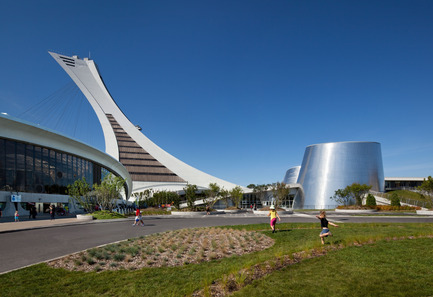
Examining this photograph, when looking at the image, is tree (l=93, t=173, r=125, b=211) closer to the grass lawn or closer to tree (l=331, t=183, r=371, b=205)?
the grass lawn

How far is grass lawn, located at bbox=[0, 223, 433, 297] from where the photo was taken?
525cm

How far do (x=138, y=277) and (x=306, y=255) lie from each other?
4.29m

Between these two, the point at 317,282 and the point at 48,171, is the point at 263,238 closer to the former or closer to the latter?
the point at 317,282

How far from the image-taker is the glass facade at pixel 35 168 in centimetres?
2752

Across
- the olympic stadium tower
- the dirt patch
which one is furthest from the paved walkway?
the olympic stadium tower

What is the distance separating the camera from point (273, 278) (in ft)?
19.6

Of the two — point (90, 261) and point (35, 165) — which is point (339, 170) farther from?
point (90, 261)

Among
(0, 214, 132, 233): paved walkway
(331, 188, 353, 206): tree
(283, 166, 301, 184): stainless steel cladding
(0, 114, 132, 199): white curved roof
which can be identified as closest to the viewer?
(0, 214, 132, 233): paved walkway

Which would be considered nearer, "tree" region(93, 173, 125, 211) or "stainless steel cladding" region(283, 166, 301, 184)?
"tree" region(93, 173, 125, 211)

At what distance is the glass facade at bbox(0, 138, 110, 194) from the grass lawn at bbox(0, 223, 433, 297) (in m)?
25.0

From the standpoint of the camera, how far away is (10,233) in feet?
50.8

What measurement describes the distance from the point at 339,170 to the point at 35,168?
4256cm

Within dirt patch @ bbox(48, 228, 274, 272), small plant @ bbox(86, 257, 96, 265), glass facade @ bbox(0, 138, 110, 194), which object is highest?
glass facade @ bbox(0, 138, 110, 194)

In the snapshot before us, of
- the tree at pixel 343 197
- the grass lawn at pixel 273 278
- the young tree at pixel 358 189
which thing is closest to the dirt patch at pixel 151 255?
the grass lawn at pixel 273 278
